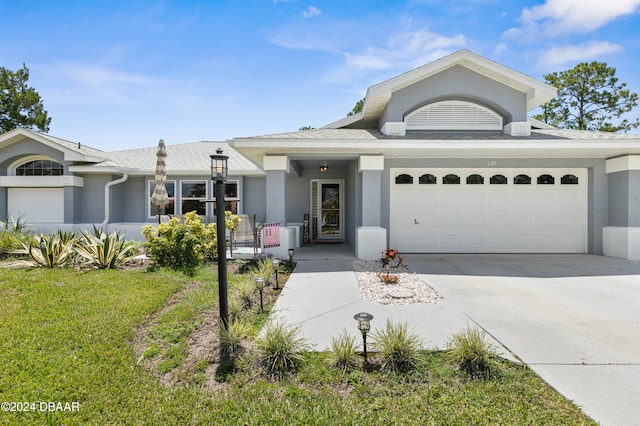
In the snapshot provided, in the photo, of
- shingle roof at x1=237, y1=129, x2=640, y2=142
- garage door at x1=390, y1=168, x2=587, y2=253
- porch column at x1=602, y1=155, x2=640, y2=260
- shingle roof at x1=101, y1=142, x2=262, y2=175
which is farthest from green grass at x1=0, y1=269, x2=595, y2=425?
shingle roof at x1=101, y1=142, x2=262, y2=175

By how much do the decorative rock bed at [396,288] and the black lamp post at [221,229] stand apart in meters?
2.83

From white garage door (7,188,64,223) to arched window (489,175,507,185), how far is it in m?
17.1

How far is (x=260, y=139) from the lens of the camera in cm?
868

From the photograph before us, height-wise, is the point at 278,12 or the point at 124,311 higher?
the point at 278,12

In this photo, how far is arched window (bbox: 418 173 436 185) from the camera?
33.9 feet

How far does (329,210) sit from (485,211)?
21.1 ft

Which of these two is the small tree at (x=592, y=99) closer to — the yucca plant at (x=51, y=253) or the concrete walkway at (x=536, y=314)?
the concrete walkway at (x=536, y=314)

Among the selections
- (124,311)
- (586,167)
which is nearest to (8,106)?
(124,311)

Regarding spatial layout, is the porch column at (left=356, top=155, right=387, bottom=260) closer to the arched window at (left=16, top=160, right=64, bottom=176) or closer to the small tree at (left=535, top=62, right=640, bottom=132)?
the arched window at (left=16, top=160, right=64, bottom=176)

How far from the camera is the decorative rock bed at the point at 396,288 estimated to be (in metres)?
5.61

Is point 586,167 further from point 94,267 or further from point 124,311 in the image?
point 94,267

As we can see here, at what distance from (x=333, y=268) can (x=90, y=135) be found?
54.7 feet

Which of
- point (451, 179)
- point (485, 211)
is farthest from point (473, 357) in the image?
point (485, 211)

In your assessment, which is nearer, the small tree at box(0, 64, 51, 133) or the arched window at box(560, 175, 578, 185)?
the arched window at box(560, 175, 578, 185)
